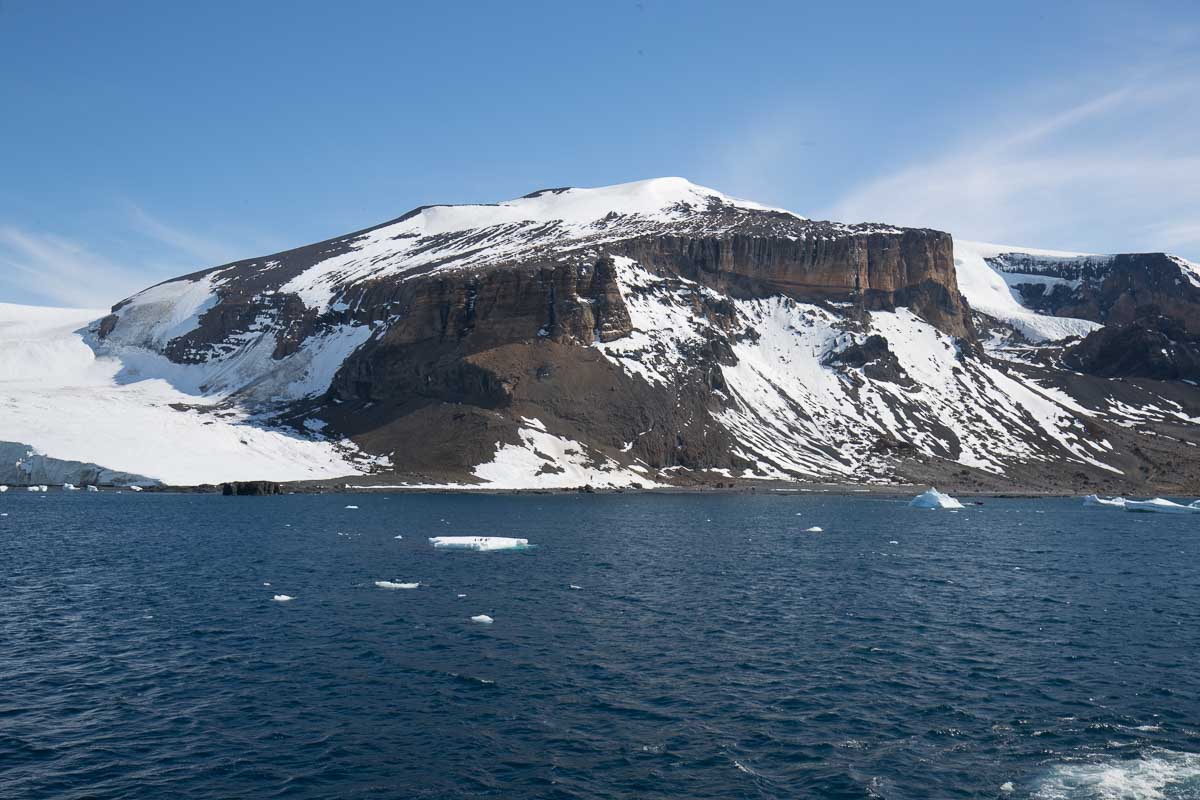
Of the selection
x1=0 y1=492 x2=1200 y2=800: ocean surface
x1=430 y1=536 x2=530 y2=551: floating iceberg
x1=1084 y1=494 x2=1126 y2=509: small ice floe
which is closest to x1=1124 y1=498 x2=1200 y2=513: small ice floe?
x1=1084 y1=494 x2=1126 y2=509: small ice floe

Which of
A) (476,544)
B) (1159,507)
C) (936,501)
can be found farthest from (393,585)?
(1159,507)

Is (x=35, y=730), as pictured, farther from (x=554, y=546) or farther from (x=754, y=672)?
(x=554, y=546)

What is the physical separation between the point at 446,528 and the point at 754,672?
205ft

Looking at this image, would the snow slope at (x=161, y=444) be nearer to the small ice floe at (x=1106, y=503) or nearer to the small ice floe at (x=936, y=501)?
the small ice floe at (x=936, y=501)

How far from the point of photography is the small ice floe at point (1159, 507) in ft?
471

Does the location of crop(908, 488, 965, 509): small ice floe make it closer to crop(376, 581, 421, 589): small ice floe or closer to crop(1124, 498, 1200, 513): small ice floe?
crop(1124, 498, 1200, 513): small ice floe

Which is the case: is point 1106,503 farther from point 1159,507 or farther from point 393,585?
point 393,585

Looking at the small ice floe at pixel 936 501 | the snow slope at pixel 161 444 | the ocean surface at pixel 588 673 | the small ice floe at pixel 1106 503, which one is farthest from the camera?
the snow slope at pixel 161 444

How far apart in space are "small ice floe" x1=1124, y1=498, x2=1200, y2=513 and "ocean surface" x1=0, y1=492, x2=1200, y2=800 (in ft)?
248

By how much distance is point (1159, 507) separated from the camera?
14688 centimetres

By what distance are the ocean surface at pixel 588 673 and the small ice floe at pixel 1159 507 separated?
7562 cm

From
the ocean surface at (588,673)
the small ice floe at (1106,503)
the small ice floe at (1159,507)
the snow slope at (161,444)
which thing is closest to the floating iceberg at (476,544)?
the ocean surface at (588,673)

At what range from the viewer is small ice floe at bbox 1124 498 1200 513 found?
143m

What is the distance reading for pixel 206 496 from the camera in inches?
5709
